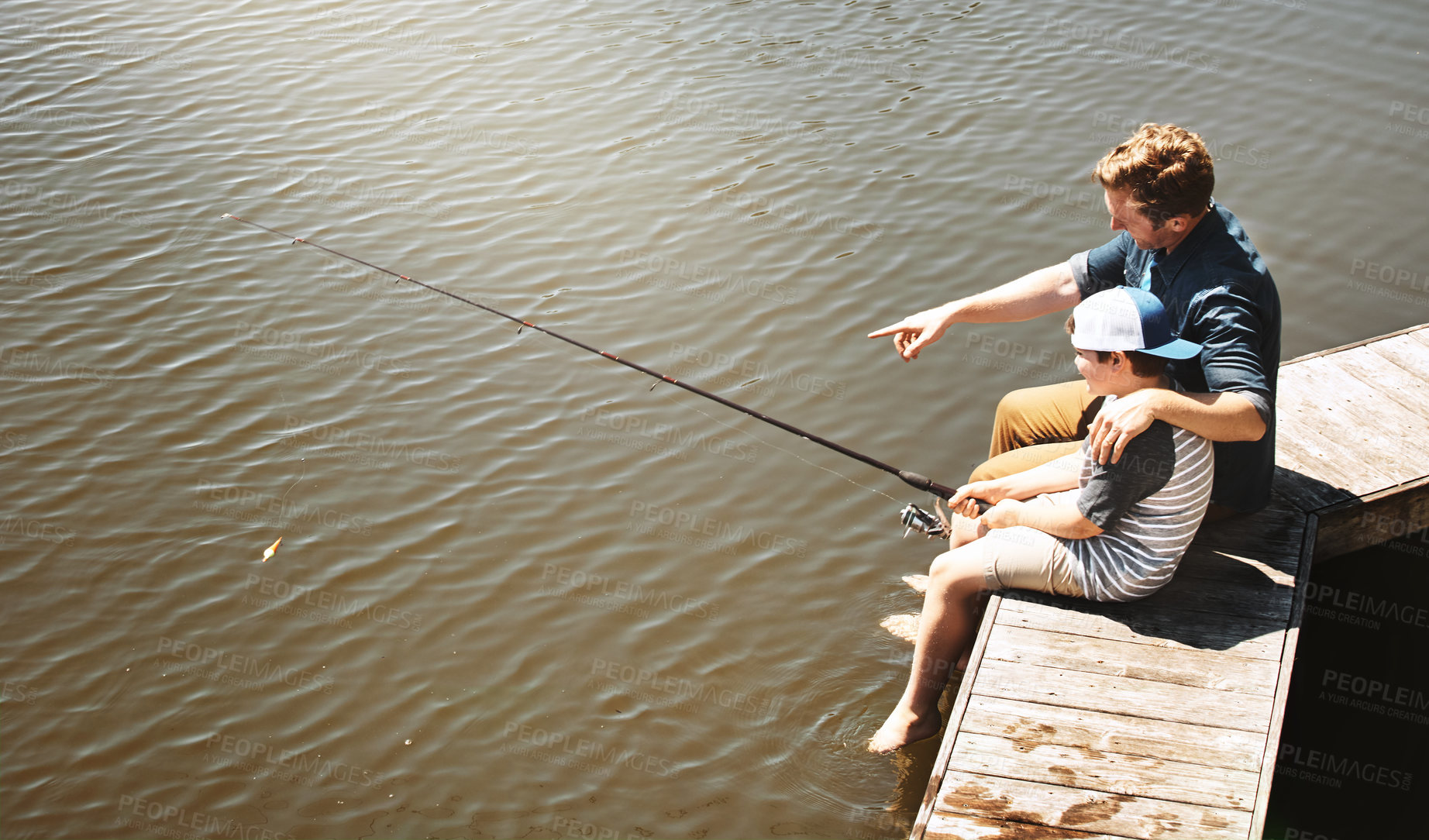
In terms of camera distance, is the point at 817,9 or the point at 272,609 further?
the point at 817,9

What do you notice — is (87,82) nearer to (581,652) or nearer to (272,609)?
(272,609)

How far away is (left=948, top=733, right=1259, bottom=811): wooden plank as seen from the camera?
2.63 m

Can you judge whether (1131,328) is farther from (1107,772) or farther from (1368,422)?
(1368,422)

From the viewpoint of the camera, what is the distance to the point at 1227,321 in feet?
9.36

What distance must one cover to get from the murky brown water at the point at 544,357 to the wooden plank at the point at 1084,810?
775 millimetres

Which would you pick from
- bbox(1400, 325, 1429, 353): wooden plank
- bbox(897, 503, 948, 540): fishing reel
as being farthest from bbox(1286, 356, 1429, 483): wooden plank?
bbox(897, 503, 948, 540): fishing reel

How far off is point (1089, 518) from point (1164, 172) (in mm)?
1013

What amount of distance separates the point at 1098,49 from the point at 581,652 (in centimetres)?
665

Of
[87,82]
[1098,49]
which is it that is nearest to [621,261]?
[1098,49]

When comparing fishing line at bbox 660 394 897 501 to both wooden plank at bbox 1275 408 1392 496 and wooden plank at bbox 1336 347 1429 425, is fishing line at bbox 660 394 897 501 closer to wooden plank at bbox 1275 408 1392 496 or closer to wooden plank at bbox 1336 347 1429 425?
wooden plank at bbox 1275 408 1392 496

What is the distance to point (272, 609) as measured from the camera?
416 centimetres

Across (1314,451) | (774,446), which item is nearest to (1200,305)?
(1314,451)

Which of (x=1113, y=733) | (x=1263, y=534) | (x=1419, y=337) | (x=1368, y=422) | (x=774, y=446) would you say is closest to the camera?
(x=1113, y=733)

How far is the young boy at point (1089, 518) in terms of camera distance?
9.20 ft
